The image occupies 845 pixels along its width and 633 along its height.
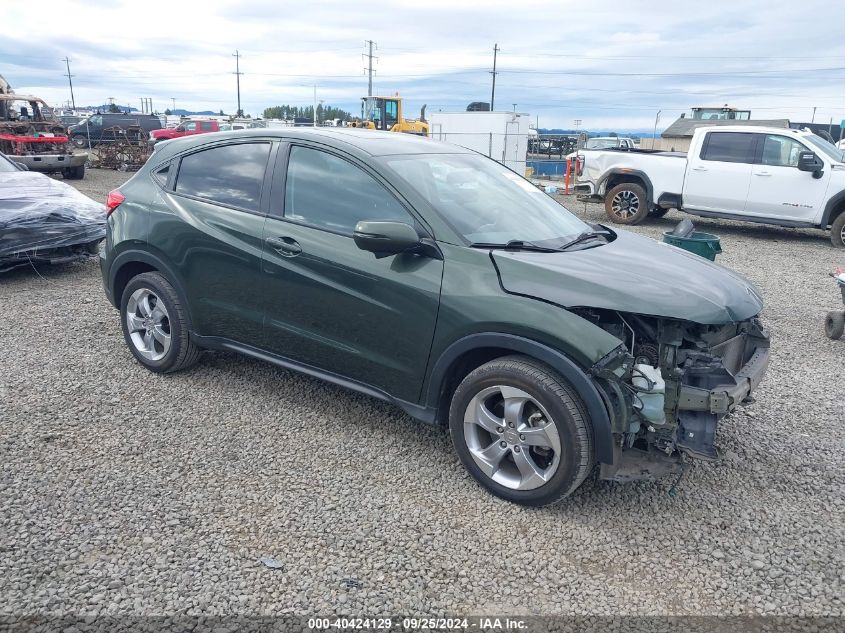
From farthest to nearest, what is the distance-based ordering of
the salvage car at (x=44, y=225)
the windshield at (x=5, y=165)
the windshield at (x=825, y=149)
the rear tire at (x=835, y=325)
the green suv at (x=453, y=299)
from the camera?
the windshield at (x=825, y=149)
the windshield at (x=5, y=165)
the salvage car at (x=44, y=225)
the rear tire at (x=835, y=325)
the green suv at (x=453, y=299)

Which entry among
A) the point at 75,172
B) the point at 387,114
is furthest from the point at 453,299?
the point at 387,114

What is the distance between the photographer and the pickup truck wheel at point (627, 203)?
13.2 metres

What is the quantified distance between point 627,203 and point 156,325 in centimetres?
1089

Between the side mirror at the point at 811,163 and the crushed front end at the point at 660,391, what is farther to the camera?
the side mirror at the point at 811,163

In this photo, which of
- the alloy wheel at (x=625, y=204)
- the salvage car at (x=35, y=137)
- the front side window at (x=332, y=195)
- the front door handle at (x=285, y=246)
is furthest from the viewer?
the salvage car at (x=35, y=137)

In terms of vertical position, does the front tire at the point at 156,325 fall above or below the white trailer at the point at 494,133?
below

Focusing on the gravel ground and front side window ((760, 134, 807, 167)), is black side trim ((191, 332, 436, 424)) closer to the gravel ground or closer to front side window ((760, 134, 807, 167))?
the gravel ground

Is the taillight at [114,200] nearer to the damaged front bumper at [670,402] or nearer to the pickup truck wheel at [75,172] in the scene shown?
the damaged front bumper at [670,402]

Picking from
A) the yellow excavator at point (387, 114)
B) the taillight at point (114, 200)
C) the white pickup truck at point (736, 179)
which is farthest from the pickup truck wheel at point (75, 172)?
the taillight at point (114, 200)

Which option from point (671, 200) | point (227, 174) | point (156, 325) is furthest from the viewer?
point (671, 200)

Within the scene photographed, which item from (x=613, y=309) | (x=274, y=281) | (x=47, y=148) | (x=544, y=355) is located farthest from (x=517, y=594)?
(x=47, y=148)

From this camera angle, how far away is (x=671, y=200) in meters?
12.8

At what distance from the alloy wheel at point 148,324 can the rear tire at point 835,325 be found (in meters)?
5.85

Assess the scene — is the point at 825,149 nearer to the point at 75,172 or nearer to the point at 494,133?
the point at 494,133
